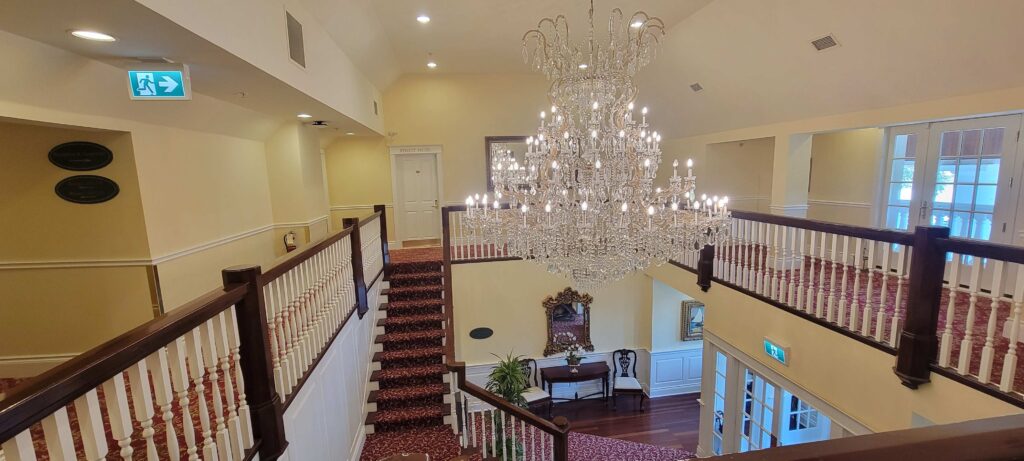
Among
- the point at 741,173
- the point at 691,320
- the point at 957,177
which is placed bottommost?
the point at 691,320

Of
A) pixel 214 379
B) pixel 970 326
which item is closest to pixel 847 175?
pixel 970 326

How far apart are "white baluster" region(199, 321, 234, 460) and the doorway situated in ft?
20.6

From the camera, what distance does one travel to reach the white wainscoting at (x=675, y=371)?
743cm

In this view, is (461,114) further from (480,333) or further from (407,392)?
(407,392)

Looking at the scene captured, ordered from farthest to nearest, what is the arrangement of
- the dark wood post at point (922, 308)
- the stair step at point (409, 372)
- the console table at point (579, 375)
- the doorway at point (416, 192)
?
the doorway at point (416, 192) → the console table at point (579, 375) → the stair step at point (409, 372) → the dark wood post at point (922, 308)

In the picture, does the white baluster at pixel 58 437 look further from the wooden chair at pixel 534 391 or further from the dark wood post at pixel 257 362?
the wooden chair at pixel 534 391

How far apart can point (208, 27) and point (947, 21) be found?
517 centimetres

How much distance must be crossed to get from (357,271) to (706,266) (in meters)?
4.18

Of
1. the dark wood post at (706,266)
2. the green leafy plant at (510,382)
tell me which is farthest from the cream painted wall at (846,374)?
the green leafy plant at (510,382)

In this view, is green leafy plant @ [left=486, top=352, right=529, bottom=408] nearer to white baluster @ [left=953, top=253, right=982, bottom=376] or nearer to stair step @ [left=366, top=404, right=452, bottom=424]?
stair step @ [left=366, top=404, right=452, bottom=424]

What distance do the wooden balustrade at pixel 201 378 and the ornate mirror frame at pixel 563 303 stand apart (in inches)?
165

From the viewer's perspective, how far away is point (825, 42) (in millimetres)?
3891

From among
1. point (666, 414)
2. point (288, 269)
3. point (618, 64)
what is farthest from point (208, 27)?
point (666, 414)

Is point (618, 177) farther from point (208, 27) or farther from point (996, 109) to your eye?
point (996, 109)
